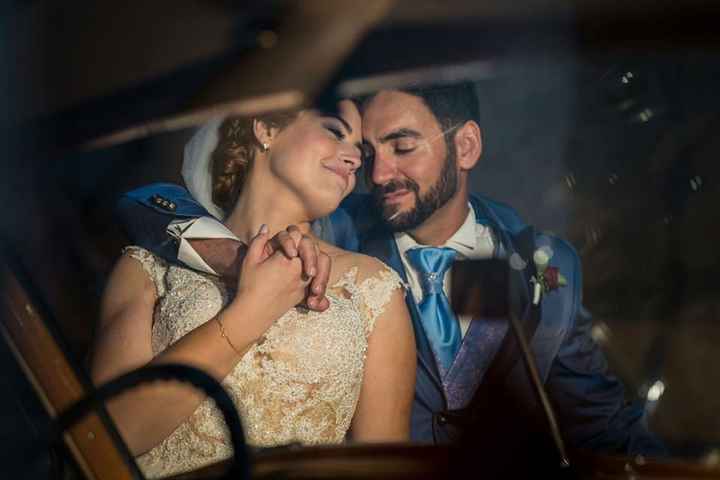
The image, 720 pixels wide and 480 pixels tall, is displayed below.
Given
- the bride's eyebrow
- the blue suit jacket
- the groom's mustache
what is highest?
the bride's eyebrow

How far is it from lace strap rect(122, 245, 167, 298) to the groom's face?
62cm

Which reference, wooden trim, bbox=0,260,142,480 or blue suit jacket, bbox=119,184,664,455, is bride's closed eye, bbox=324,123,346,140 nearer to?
blue suit jacket, bbox=119,184,664,455

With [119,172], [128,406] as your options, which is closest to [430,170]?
[119,172]

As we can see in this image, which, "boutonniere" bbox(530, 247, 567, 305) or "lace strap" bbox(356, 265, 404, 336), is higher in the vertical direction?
"lace strap" bbox(356, 265, 404, 336)

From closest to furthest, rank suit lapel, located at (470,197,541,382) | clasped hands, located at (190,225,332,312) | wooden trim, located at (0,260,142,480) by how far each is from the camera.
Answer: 1. wooden trim, located at (0,260,142,480)
2. suit lapel, located at (470,197,541,382)
3. clasped hands, located at (190,225,332,312)

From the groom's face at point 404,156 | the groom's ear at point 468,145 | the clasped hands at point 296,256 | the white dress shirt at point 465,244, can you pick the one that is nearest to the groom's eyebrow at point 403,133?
the groom's face at point 404,156

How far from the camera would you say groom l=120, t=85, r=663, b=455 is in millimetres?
1984

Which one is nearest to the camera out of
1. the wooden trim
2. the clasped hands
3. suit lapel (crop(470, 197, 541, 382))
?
the wooden trim

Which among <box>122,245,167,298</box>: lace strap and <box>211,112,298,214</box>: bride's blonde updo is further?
<box>122,245,167,298</box>: lace strap

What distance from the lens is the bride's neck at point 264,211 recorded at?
6.85 feet

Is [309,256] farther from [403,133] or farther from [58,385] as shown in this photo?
[58,385]

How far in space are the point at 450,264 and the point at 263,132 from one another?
0.58m

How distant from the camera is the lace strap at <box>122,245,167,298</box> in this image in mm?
2154

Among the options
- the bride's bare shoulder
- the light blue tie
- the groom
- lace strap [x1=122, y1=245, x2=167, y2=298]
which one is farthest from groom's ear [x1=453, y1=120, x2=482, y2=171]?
lace strap [x1=122, y1=245, x2=167, y2=298]
